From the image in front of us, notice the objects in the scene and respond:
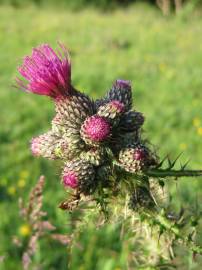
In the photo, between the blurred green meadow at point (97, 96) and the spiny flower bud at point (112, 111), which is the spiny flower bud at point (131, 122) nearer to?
the spiny flower bud at point (112, 111)

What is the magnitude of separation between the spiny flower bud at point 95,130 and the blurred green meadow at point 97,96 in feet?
0.74

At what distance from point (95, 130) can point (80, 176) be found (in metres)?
0.18

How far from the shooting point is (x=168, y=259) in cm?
221

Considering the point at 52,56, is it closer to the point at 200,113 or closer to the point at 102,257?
the point at 102,257

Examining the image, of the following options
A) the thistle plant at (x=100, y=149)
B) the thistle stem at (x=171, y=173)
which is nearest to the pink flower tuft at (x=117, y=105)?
the thistle plant at (x=100, y=149)

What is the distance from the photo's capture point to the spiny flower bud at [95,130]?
187cm

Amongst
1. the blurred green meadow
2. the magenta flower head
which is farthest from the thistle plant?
the blurred green meadow

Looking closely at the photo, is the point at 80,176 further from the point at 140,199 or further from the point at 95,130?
the point at 140,199

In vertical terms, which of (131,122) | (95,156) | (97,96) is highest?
(97,96)

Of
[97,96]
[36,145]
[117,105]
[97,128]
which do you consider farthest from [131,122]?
[97,96]

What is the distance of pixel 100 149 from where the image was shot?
1.93 metres

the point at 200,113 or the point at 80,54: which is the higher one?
the point at 80,54

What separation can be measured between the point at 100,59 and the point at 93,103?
315 inches

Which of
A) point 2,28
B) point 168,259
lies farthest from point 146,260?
point 2,28
